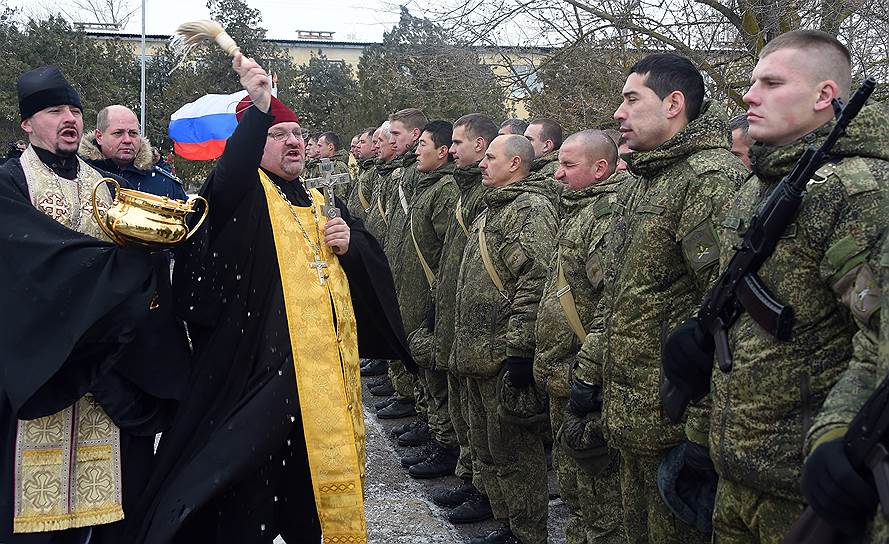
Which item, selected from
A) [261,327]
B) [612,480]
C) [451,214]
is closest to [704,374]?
[612,480]

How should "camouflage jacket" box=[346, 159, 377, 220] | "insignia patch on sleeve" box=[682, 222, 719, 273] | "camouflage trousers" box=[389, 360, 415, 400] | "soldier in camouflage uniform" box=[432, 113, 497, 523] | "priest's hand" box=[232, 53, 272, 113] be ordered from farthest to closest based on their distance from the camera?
"camouflage jacket" box=[346, 159, 377, 220], "camouflage trousers" box=[389, 360, 415, 400], "soldier in camouflage uniform" box=[432, 113, 497, 523], "priest's hand" box=[232, 53, 272, 113], "insignia patch on sleeve" box=[682, 222, 719, 273]

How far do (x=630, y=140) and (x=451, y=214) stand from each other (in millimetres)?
3522

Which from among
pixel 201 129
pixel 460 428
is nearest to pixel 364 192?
pixel 201 129

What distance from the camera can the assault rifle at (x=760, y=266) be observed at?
274 cm

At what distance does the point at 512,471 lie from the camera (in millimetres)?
5418

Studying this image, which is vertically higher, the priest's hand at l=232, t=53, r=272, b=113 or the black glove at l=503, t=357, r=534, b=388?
the priest's hand at l=232, t=53, r=272, b=113

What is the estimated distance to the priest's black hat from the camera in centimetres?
425

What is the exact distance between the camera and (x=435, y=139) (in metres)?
7.71

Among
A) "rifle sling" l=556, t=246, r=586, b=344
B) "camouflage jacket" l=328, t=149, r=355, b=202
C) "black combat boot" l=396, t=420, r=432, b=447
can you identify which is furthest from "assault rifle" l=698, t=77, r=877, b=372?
"camouflage jacket" l=328, t=149, r=355, b=202

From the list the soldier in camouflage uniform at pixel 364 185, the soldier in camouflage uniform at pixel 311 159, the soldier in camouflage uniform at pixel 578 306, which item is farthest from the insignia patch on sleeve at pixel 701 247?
the soldier in camouflage uniform at pixel 311 159

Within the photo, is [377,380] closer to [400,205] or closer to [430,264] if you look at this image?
[400,205]

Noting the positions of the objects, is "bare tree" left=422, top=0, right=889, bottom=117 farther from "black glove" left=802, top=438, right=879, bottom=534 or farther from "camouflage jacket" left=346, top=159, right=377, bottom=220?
"black glove" left=802, top=438, right=879, bottom=534

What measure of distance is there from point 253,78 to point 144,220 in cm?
72

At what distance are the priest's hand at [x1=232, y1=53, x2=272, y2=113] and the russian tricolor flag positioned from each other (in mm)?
11636
